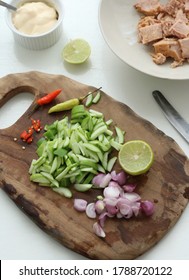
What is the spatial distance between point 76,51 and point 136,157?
2.17 feet

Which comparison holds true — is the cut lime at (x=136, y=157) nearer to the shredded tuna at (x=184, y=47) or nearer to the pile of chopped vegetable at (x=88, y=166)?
the pile of chopped vegetable at (x=88, y=166)

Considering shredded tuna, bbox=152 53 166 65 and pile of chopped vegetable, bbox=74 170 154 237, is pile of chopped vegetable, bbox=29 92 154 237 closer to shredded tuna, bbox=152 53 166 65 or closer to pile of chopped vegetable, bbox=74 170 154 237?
pile of chopped vegetable, bbox=74 170 154 237

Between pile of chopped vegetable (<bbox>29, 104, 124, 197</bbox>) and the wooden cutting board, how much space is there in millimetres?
Result: 44

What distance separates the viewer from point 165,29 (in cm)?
236

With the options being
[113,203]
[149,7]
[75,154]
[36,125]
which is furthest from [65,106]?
[149,7]

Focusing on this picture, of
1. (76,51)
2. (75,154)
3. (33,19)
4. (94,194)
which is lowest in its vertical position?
(94,194)

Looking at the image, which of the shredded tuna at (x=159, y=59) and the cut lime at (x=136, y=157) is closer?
the cut lime at (x=136, y=157)

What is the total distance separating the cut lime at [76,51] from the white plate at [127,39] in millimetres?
133

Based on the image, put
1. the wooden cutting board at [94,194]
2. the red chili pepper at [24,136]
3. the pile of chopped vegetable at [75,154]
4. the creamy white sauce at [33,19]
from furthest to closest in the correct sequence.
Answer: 1. the creamy white sauce at [33,19]
2. the red chili pepper at [24,136]
3. the pile of chopped vegetable at [75,154]
4. the wooden cutting board at [94,194]

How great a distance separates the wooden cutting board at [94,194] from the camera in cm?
195

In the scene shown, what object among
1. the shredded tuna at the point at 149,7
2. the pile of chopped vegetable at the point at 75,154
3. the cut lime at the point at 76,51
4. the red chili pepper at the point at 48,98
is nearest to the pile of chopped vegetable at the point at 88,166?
the pile of chopped vegetable at the point at 75,154

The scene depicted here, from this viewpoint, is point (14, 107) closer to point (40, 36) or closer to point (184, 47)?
point (40, 36)

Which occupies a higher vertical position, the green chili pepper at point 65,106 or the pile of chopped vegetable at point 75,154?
the green chili pepper at point 65,106

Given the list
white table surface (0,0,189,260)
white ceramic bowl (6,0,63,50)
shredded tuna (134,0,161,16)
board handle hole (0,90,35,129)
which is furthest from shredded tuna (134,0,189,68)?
board handle hole (0,90,35,129)
